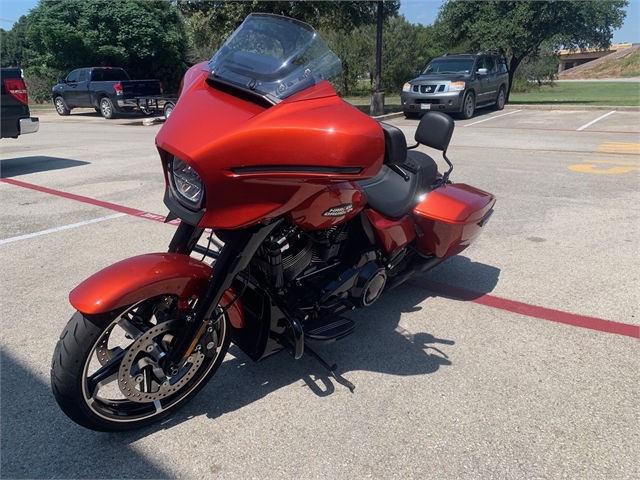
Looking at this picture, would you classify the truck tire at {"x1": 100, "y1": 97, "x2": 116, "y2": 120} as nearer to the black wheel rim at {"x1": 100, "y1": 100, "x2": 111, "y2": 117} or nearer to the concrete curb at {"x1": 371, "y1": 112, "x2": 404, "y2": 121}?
the black wheel rim at {"x1": 100, "y1": 100, "x2": 111, "y2": 117}

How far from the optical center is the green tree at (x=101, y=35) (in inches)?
1038

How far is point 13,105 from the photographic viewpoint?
8781 mm

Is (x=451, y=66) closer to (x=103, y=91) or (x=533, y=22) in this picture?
(x=533, y=22)

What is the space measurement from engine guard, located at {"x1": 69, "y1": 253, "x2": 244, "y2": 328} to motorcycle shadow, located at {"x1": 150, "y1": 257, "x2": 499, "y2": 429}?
597 mm

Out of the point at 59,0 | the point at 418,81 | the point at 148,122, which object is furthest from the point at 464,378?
the point at 59,0

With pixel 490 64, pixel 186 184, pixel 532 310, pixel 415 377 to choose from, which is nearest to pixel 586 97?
pixel 490 64

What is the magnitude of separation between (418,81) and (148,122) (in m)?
8.91

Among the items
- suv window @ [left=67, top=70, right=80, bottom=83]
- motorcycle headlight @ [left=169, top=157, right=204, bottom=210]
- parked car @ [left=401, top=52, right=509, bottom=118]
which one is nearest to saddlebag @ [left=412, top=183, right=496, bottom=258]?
motorcycle headlight @ [left=169, top=157, right=204, bottom=210]

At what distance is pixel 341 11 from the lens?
1984 centimetres

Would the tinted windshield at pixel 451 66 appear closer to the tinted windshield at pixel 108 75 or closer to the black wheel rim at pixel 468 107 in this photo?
the black wheel rim at pixel 468 107

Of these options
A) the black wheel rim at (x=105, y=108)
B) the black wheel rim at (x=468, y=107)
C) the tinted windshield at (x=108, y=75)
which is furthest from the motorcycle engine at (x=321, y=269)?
the tinted windshield at (x=108, y=75)

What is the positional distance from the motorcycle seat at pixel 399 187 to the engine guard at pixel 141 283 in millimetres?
1231

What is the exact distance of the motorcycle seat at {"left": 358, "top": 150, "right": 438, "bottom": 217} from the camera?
3.41m

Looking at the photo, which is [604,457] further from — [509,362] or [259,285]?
[259,285]
